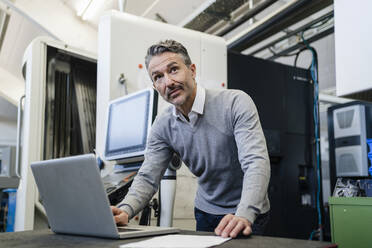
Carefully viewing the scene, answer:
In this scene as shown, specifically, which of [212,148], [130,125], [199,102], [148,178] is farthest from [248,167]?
[130,125]

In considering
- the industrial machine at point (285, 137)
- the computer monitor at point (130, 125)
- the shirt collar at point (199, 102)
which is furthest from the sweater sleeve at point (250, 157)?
the industrial machine at point (285, 137)

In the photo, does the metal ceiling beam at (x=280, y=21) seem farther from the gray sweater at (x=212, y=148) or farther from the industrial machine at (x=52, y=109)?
the gray sweater at (x=212, y=148)

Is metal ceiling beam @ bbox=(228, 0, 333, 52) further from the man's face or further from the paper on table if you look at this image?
the paper on table

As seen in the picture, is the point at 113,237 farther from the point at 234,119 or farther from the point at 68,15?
the point at 68,15

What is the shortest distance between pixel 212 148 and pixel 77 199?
540mm

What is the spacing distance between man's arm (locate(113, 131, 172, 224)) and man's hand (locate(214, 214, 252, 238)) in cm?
44

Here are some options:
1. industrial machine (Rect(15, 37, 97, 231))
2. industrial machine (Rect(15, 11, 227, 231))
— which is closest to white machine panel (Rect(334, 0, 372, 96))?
industrial machine (Rect(15, 11, 227, 231))

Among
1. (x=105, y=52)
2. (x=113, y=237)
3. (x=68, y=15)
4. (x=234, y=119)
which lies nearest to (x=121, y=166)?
(x=105, y=52)

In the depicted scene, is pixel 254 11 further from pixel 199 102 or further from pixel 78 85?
pixel 199 102

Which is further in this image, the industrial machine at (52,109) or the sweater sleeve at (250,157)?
the industrial machine at (52,109)

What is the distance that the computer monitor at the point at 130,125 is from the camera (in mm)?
1784

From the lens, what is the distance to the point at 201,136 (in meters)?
1.34

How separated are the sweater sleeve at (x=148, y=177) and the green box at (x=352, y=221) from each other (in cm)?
74

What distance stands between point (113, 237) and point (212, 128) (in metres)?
0.57
